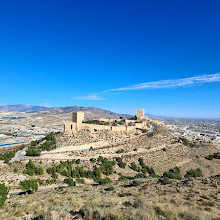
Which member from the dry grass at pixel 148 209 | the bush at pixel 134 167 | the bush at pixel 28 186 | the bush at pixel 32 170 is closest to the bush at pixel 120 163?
the bush at pixel 134 167

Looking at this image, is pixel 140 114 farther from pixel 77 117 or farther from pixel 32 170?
pixel 32 170

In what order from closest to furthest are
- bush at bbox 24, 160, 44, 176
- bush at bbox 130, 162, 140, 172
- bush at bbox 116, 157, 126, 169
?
bush at bbox 24, 160, 44, 176
bush at bbox 116, 157, 126, 169
bush at bbox 130, 162, 140, 172

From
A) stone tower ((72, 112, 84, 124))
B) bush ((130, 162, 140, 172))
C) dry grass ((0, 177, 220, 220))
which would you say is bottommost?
bush ((130, 162, 140, 172))

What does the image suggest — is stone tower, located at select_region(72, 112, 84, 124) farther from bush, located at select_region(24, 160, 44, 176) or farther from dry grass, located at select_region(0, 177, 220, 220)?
dry grass, located at select_region(0, 177, 220, 220)

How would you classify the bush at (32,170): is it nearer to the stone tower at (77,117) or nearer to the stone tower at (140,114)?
the stone tower at (77,117)

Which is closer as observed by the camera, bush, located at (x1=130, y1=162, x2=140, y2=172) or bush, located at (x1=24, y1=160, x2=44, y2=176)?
bush, located at (x1=24, y1=160, x2=44, y2=176)

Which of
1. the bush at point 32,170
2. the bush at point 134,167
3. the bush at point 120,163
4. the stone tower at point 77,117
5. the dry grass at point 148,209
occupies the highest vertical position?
the stone tower at point 77,117

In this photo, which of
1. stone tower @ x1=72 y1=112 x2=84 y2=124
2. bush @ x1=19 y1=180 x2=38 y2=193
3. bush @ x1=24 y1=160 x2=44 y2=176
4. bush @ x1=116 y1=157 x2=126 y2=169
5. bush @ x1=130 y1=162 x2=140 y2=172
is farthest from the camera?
stone tower @ x1=72 y1=112 x2=84 y2=124

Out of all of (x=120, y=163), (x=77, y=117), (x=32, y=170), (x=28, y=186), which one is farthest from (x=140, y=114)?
(x=28, y=186)

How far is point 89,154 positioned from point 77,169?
6.55m

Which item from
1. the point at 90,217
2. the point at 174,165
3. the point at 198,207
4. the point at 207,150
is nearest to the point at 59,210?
the point at 90,217

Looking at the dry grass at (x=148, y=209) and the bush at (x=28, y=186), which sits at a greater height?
the dry grass at (x=148, y=209)

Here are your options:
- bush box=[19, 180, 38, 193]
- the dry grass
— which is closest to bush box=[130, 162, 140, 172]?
bush box=[19, 180, 38, 193]

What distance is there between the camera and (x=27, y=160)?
27891mm
